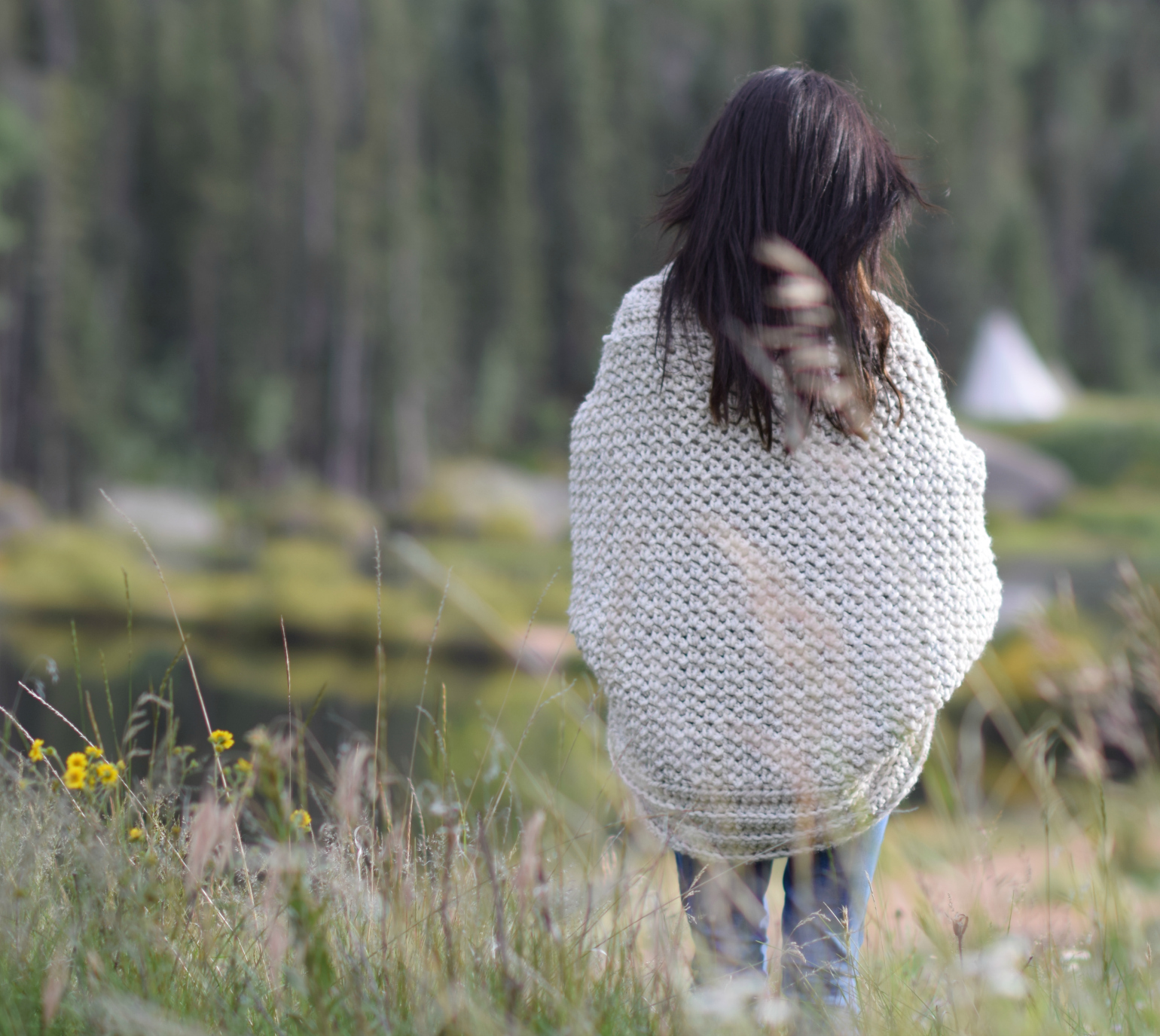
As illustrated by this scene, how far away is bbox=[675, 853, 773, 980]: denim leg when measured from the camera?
129 cm

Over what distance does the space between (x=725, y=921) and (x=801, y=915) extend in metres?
0.10

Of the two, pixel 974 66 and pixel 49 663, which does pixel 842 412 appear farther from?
pixel 974 66

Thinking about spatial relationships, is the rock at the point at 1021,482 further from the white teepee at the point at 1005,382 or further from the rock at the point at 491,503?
the rock at the point at 491,503

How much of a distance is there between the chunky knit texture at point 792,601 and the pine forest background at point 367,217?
11842 millimetres

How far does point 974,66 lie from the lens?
53.2ft

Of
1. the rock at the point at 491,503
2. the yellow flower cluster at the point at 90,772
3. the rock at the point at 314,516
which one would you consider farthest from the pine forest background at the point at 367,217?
the yellow flower cluster at the point at 90,772

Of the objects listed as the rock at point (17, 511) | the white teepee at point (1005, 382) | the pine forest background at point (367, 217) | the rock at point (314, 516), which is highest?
the pine forest background at point (367, 217)

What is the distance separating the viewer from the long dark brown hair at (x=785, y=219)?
1264 millimetres

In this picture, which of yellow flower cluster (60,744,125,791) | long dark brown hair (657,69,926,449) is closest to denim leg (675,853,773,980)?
long dark brown hair (657,69,926,449)

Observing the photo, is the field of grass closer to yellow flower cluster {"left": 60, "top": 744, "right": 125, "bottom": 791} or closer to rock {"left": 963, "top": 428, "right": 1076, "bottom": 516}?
yellow flower cluster {"left": 60, "top": 744, "right": 125, "bottom": 791}

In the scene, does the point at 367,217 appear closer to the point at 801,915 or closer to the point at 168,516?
the point at 168,516

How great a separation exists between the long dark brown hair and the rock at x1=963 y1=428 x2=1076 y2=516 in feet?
37.3

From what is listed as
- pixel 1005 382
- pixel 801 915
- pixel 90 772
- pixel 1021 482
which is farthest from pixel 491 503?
pixel 801 915

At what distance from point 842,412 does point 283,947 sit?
31.7 inches
